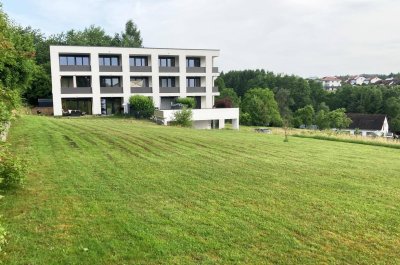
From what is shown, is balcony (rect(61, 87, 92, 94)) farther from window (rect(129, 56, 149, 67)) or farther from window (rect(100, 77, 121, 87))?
window (rect(129, 56, 149, 67))

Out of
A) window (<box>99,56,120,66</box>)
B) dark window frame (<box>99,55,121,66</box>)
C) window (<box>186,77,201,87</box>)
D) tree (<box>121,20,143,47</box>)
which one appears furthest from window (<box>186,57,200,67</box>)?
tree (<box>121,20,143,47</box>)

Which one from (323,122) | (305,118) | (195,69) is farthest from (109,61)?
(305,118)

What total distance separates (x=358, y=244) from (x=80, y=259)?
15.0ft

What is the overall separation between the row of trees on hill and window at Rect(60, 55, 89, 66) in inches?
1198

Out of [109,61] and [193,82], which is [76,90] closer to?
[109,61]

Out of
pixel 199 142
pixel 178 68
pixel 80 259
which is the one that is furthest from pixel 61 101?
pixel 80 259

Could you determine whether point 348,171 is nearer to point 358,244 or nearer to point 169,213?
point 358,244

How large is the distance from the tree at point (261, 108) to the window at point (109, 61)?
1142 inches

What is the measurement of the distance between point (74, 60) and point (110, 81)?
4.70 metres

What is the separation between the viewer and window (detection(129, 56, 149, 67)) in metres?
44.4

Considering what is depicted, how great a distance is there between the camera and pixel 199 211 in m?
7.60

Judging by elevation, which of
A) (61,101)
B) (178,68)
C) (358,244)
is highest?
(178,68)

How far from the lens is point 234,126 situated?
40656mm

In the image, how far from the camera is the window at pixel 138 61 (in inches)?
1747
